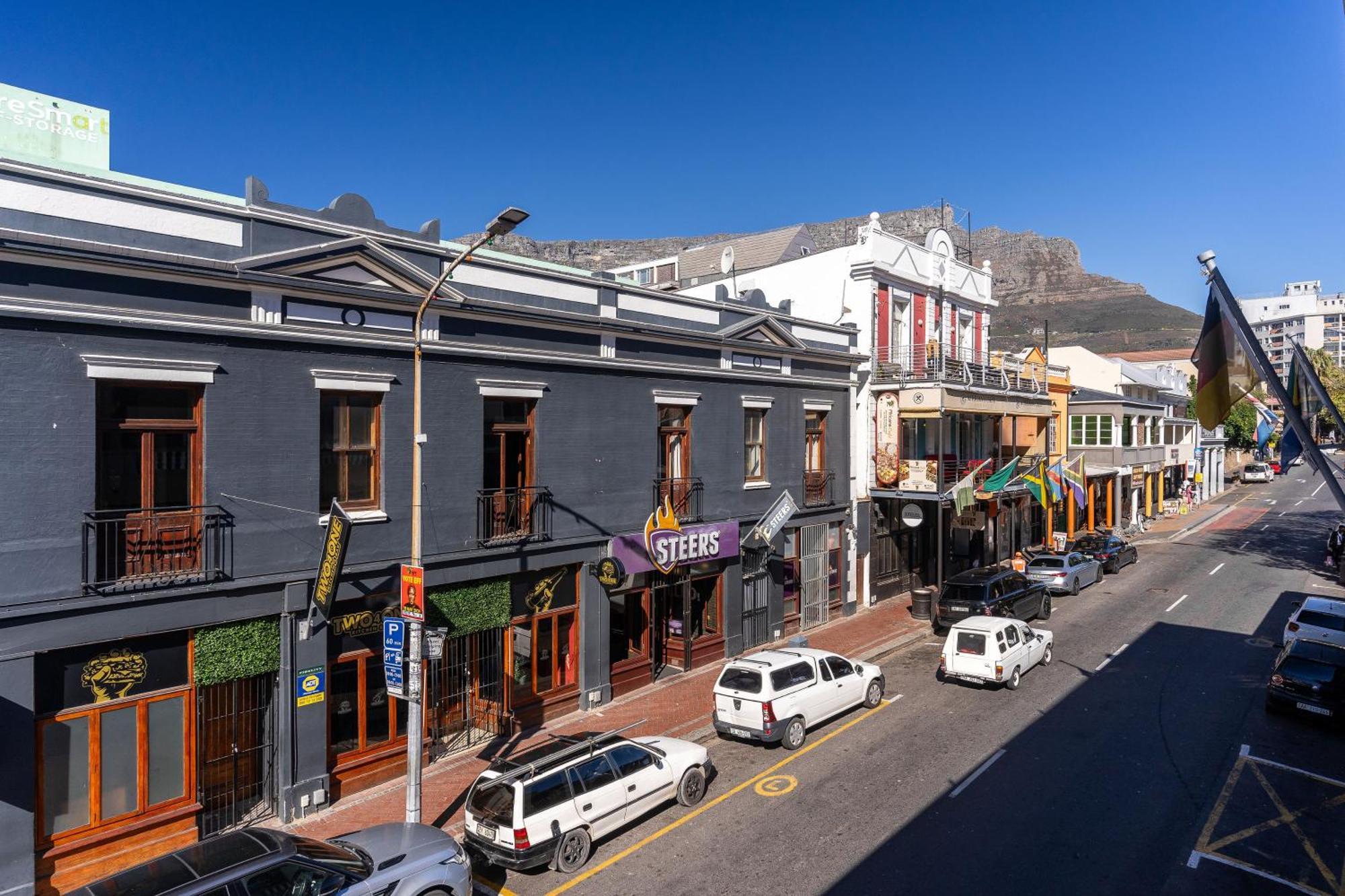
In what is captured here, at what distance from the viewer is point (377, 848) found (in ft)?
30.1

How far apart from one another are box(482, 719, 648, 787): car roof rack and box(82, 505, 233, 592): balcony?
518 centimetres

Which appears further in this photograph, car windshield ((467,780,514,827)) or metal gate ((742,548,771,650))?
metal gate ((742,548,771,650))

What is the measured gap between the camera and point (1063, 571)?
28531 mm

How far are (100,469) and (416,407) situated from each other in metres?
4.27

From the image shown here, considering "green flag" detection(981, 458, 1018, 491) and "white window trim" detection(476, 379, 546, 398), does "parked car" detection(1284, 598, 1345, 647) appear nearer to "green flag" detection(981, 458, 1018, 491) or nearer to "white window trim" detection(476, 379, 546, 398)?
"green flag" detection(981, 458, 1018, 491)

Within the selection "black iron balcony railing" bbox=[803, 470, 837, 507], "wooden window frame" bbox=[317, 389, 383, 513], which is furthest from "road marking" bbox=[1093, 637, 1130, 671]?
"wooden window frame" bbox=[317, 389, 383, 513]

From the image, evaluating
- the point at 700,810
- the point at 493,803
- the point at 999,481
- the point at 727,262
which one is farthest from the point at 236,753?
the point at 727,262

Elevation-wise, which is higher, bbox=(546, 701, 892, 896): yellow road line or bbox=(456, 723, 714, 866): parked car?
bbox=(456, 723, 714, 866): parked car

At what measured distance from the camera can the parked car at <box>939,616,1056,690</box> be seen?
17859 mm

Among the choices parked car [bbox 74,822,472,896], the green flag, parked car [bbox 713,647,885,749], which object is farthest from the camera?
the green flag

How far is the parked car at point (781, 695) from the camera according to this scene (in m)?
14.7

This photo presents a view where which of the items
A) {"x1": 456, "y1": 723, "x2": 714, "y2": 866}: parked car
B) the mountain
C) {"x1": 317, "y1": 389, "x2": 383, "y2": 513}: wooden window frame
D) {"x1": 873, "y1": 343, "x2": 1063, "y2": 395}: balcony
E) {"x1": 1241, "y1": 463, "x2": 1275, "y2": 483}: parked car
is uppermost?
the mountain

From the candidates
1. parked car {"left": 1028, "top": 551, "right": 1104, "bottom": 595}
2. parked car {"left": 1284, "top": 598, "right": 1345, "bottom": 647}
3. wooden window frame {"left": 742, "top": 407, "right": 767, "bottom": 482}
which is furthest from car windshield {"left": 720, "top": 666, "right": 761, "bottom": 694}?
parked car {"left": 1028, "top": 551, "right": 1104, "bottom": 595}

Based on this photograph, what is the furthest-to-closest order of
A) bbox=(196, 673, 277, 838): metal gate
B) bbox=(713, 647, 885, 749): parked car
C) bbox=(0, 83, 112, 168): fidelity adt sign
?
bbox=(713, 647, 885, 749): parked car
bbox=(0, 83, 112, 168): fidelity adt sign
bbox=(196, 673, 277, 838): metal gate
